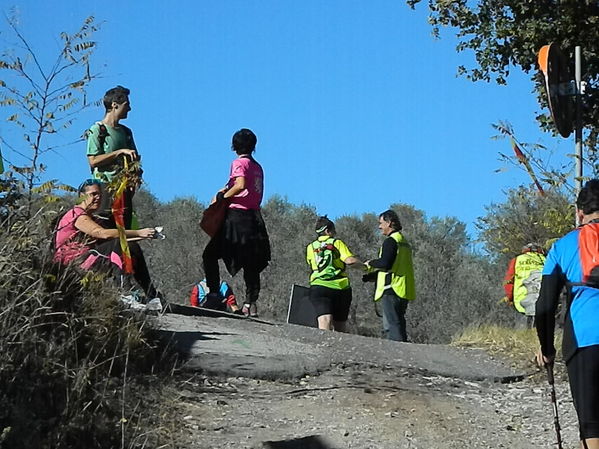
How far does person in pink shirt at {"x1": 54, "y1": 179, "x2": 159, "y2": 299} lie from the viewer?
6.82 metres

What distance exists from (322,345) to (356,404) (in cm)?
145

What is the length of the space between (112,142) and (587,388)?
180 inches

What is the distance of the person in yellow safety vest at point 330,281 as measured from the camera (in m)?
10.5

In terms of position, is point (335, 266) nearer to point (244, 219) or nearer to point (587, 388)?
point (244, 219)

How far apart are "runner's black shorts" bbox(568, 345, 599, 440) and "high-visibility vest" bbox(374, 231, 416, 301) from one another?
5.16 metres

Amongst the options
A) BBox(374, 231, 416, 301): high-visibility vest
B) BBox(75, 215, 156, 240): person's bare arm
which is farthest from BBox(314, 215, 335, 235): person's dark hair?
BBox(75, 215, 156, 240): person's bare arm

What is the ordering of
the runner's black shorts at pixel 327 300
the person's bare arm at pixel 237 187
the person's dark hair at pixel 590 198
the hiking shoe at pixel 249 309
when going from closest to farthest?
the person's dark hair at pixel 590 198
the person's bare arm at pixel 237 187
the hiking shoe at pixel 249 309
the runner's black shorts at pixel 327 300

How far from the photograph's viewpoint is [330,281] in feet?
34.8

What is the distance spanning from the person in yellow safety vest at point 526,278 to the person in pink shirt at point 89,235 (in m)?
3.26

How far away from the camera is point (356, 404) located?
6941mm

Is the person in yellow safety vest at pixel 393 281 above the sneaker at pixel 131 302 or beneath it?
above

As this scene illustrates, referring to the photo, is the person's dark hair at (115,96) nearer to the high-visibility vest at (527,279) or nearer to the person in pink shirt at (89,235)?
the person in pink shirt at (89,235)

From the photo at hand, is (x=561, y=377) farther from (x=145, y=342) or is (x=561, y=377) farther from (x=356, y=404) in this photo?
(x=145, y=342)

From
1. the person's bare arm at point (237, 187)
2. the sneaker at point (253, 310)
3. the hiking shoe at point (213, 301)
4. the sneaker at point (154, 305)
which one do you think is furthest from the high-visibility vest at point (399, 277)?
the sneaker at point (154, 305)
